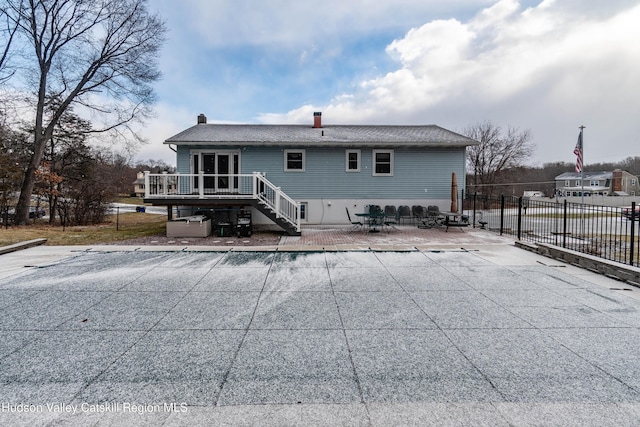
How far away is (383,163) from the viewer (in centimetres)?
1457

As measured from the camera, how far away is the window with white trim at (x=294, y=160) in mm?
14297

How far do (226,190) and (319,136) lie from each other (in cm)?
507

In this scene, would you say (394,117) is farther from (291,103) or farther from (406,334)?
(406,334)

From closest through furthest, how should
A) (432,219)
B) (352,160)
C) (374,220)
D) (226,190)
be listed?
1. (374,220)
2. (432,219)
3. (226,190)
4. (352,160)

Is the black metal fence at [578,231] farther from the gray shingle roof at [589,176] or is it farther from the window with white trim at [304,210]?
the gray shingle roof at [589,176]

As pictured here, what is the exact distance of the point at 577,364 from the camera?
3008 millimetres

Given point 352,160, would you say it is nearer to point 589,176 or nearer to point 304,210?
point 304,210

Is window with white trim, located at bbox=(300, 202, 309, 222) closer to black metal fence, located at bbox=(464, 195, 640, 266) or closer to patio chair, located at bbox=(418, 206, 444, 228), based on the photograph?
patio chair, located at bbox=(418, 206, 444, 228)

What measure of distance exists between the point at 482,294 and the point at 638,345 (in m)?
1.94

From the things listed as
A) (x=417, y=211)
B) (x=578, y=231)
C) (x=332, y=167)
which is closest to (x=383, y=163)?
(x=332, y=167)

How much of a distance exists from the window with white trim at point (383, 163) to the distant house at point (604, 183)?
5411cm

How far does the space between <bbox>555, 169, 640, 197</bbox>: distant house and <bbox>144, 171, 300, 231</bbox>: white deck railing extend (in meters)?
59.3

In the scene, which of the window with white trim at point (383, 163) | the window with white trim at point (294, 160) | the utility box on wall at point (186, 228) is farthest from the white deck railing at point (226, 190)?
the window with white trim at point (383, 163)

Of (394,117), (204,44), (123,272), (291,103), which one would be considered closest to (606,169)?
(394,117)
